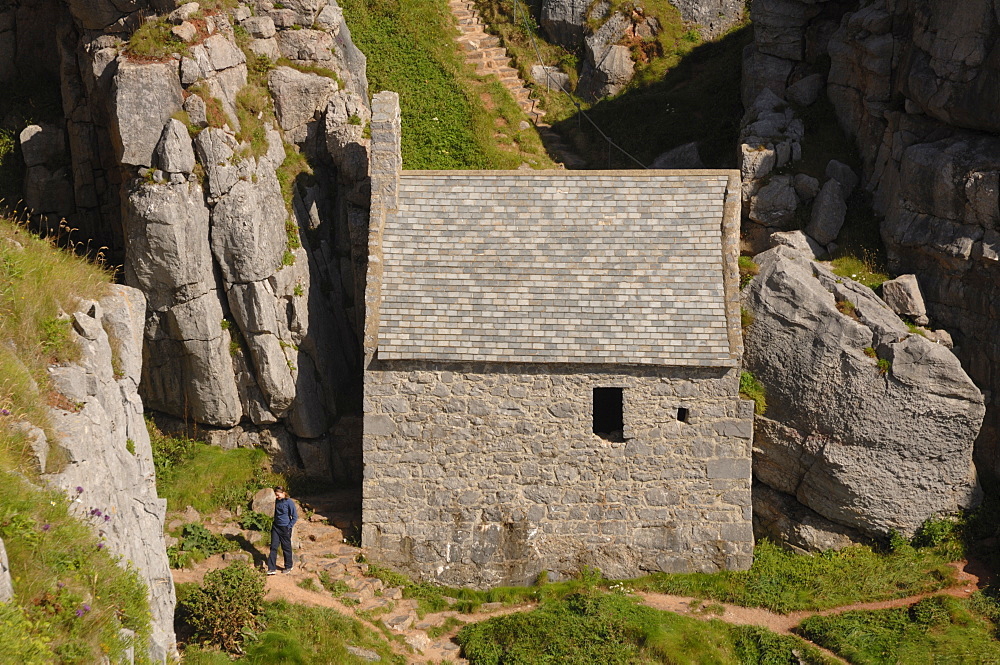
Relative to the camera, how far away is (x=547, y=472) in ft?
66.8

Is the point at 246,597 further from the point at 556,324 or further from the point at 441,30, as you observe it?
the point at 441,30

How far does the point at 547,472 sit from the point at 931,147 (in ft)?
39.1

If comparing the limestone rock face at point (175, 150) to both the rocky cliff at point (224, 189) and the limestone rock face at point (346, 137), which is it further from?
the limestone rock face at point (346, 137)

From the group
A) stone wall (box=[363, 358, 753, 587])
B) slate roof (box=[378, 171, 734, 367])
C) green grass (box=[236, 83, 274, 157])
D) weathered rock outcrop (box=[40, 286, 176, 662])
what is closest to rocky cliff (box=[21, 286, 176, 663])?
weathered rock outcrop (box=[40, 286, 176, 662])

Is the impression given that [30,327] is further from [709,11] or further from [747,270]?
[709,11]

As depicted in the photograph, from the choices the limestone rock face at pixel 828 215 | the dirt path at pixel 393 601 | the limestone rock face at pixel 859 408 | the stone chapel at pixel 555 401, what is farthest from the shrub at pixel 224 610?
the limestone rock face at pixel 828 215

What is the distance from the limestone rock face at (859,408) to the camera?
67.1 ft

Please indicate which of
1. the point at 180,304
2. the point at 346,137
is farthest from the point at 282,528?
the point at 346,137

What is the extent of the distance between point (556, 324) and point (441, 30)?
726 inches

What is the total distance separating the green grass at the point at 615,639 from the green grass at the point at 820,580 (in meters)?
1.02

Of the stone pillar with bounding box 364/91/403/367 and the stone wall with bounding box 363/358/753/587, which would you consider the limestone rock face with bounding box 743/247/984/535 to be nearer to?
the stone wall with bounding box 363/358/753/587

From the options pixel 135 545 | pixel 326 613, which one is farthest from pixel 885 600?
pixel 135 545

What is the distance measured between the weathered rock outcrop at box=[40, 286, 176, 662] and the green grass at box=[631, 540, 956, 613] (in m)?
10.3

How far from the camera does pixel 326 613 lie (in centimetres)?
1814
